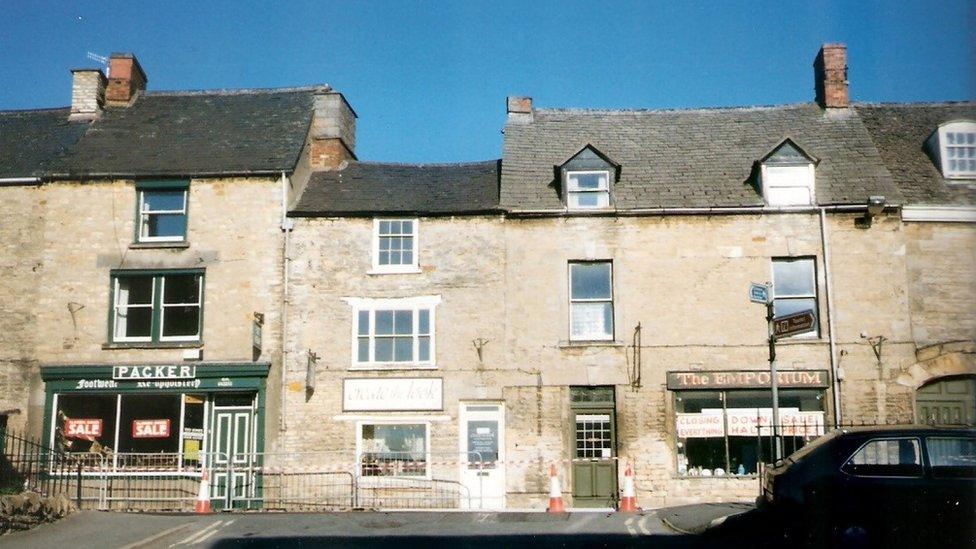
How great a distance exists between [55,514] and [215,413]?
702cm

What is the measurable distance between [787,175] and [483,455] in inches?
402

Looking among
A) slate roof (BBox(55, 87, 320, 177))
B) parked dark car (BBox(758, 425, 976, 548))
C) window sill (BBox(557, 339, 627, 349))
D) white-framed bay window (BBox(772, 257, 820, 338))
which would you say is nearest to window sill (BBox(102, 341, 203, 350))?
slate roof (BBox(55, 87, 320, 177))

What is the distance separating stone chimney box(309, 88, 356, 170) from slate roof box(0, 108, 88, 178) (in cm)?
647

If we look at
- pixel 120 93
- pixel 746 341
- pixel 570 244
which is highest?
pixel 120 93

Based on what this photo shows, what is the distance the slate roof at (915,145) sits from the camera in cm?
2417

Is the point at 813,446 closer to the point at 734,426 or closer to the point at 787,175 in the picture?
the point at 734,426

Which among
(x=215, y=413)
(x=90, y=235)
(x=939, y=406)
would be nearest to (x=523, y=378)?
(x=215, y=413)

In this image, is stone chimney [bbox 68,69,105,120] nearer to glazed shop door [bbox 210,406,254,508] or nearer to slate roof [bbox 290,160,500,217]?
slate roof [bbox 290,160,500,217]

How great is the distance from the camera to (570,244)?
942 inches

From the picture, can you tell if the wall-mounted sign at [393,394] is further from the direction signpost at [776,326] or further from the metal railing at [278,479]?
the direction signpost at [776,326]

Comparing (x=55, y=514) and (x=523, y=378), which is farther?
(x=523, y=378)

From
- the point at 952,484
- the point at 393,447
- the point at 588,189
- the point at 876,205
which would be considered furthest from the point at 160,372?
the point at 952,484

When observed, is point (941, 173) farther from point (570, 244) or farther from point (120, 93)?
point (120, 93)

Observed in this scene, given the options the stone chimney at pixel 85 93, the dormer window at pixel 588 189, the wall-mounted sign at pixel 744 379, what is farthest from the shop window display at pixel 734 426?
the stone chimney at pixel 85 93
